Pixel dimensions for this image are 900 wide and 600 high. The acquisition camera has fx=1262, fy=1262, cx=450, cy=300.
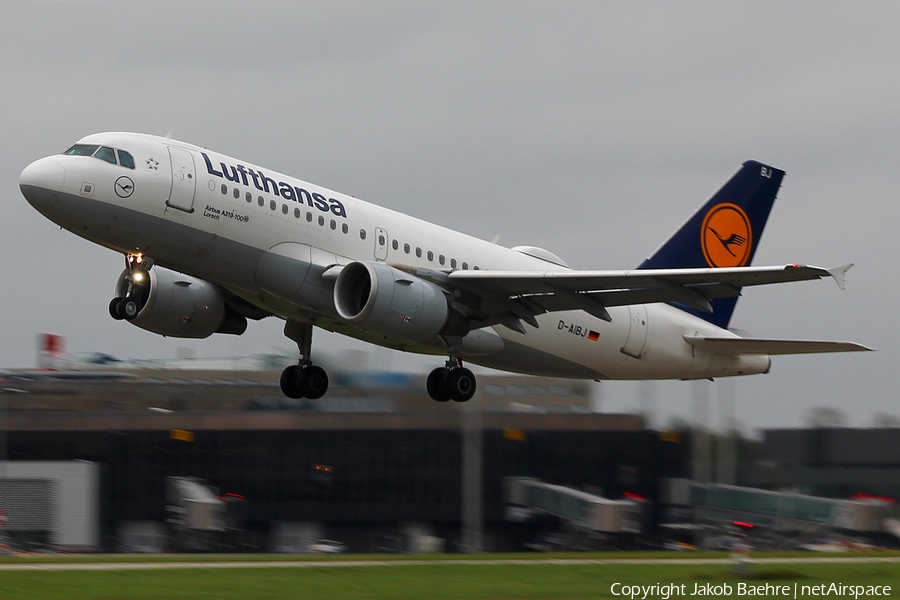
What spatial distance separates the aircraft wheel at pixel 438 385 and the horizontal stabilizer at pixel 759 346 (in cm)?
699

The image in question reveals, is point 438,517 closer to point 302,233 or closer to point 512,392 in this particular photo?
point 512,392

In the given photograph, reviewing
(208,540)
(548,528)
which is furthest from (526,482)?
(208,540)

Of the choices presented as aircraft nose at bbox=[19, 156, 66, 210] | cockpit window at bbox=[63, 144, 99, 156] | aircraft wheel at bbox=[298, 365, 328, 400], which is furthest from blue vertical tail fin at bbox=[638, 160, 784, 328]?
aircraft nose at bbox=[19, 156, 66, 210]

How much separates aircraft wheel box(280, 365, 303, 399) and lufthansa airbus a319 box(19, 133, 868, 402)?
0.14ft

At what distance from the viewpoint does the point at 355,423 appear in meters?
42.8

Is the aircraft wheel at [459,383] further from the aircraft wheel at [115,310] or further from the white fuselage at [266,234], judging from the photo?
the aircraft wheel at [115,310]

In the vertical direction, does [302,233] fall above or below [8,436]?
above

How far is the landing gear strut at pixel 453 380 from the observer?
28688 mm

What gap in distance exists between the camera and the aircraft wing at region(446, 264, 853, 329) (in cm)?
2502

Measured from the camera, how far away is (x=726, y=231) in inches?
1359

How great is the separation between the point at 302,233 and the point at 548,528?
17.1 m

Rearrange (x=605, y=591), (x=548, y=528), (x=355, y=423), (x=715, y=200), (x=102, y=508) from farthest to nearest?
(x=102, y=508), (x=355, y=423), (x=548, y=528), (x=715, y=200), (x=605, y=591)

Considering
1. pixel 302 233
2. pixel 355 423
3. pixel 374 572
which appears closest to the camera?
pixel 374 572

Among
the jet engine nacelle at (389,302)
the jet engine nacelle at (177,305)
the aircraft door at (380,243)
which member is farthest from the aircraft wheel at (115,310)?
the aircraft door at (380,243)
